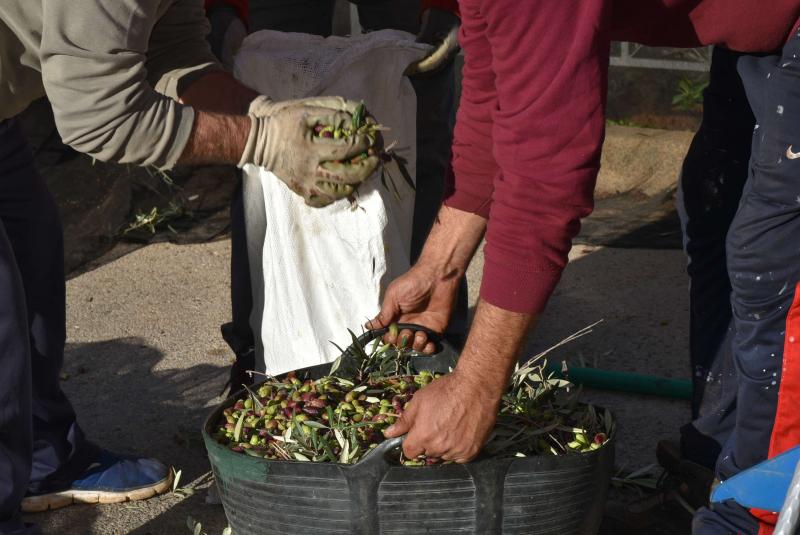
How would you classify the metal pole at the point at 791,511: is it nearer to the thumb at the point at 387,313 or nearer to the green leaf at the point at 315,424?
the green leaf at the point at 315,424

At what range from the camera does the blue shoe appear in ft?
9.35

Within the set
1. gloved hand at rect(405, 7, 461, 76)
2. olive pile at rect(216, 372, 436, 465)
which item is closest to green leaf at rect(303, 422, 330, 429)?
olive pile at rect(216, 372, 436, 465)

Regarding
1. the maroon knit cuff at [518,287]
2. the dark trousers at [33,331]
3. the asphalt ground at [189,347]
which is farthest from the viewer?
the asphalt ground at [189,347]

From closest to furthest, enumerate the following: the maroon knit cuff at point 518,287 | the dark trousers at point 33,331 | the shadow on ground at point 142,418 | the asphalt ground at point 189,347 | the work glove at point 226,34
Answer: the maroon knit cuff at point 518,287, the dark trousers at point 33,331, the shadow on ground at point 142,418, the asphalt ground at point 189,347, the work glove at point 226,34

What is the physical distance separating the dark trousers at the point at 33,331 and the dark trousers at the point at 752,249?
1476 mm

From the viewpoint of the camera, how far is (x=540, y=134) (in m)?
1.79

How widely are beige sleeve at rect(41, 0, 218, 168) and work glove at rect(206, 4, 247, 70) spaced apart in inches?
33.5

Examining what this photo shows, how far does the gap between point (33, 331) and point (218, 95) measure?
835 millimetres

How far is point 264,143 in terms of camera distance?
2.28 m

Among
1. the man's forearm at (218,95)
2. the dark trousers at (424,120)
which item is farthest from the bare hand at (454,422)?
the dark trousers at (424,120)

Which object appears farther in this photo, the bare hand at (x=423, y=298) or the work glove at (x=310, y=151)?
the bare hand at (x=423, y=298)

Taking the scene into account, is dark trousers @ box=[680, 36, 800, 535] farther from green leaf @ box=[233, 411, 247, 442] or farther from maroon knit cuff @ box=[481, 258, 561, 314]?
green leaf @ box=[233, 411, 247, 442]

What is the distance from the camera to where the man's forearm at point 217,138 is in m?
2.24

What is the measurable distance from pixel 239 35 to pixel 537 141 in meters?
1.59
